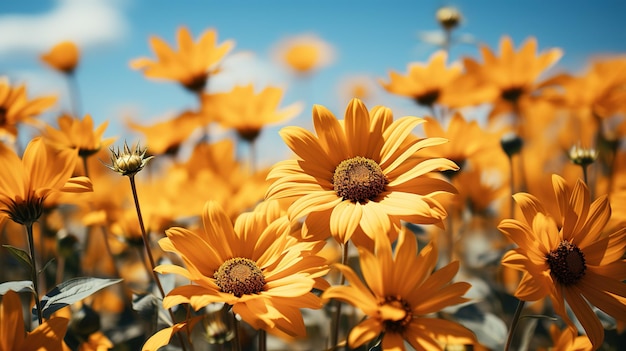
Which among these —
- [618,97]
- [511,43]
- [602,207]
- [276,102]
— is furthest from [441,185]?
[618,97]

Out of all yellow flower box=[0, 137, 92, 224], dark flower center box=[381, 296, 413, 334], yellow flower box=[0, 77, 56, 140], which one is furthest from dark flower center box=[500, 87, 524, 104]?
yellow flower box=[0, 77, 56, 140]

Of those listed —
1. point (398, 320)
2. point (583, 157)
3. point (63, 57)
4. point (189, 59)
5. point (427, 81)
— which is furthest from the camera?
point (63, 57)

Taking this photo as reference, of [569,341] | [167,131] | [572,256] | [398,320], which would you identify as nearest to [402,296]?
[398,320]

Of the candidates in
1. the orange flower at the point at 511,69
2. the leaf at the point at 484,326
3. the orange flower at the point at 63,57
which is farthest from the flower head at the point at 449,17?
the orange flower at the point at 63,57

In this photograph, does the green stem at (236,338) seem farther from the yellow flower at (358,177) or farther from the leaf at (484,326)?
the leaf at (484,326)

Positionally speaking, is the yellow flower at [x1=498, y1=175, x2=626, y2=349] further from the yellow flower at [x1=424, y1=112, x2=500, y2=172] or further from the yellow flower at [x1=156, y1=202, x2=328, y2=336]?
the yellow flower at [x1=424, y1=112, x2=500, y2=172]

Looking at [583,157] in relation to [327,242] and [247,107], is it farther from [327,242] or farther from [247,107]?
[247,107]

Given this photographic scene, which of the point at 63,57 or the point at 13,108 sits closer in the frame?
the point at 13,108

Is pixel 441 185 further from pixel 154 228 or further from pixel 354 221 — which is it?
pixel 154 228
